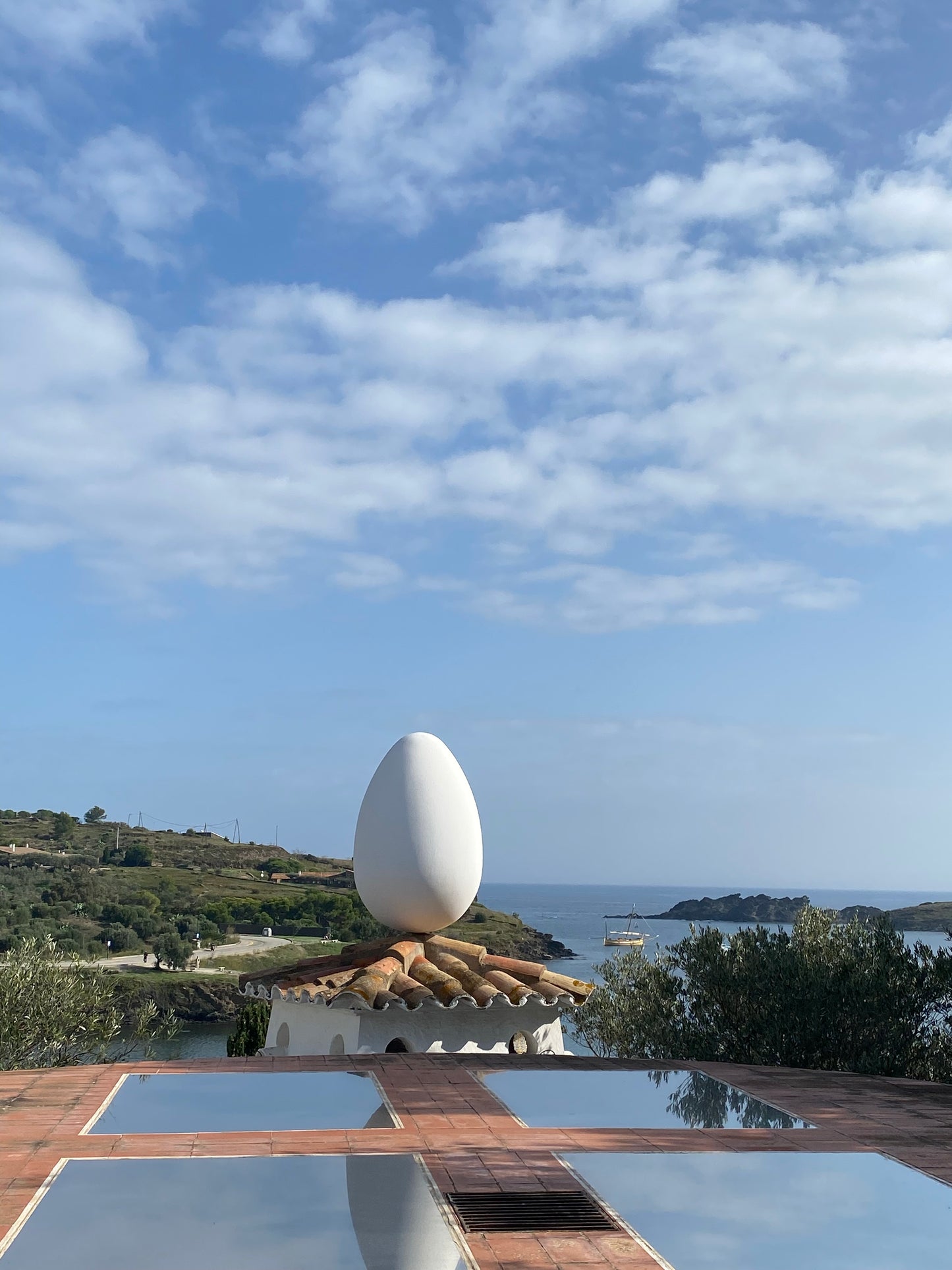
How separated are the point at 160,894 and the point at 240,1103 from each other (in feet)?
184

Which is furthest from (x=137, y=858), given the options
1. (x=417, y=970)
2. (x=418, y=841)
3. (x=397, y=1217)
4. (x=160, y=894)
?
(x=397, y=1217)

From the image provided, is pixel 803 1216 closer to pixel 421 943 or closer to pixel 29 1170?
pixel 29 1170

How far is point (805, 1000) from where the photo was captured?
41.8 feet

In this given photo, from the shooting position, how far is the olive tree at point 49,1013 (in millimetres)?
14484

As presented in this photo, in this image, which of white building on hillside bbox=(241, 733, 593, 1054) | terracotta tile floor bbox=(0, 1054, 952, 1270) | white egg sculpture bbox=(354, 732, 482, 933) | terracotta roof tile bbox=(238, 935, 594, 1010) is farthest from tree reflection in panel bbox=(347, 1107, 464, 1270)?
white egg sculpture bbox=(354, 732, 482, 933)

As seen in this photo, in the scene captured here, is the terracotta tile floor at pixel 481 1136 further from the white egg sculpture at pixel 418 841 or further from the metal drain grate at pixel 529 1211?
the white egg sculpture at pixel 418 841

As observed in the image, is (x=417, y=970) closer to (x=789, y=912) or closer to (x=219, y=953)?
(x=219, y=953)

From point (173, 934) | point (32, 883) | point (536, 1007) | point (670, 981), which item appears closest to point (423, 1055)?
point (536, 1007)

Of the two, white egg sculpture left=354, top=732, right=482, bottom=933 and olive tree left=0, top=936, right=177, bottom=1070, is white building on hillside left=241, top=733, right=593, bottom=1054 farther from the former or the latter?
olive tree left=0, top=936, right=177, bottom=1070

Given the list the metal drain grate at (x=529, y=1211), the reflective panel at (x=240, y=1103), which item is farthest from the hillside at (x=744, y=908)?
the metal drain grate at (x=529, y=1211)

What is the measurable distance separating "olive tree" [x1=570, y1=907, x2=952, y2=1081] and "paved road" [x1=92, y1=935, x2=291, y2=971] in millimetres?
33417

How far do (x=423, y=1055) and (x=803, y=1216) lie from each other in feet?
18.5

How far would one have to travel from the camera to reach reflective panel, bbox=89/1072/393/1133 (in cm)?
766

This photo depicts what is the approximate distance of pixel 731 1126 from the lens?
8016 mm
